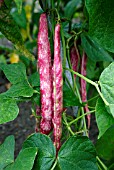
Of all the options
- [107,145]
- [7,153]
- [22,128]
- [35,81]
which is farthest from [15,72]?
[22,128]

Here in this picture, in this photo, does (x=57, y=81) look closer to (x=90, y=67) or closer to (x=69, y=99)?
(x=69, y=99)

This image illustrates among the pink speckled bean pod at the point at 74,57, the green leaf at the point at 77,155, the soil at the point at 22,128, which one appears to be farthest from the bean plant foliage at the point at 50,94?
the soil at the point at 22,128

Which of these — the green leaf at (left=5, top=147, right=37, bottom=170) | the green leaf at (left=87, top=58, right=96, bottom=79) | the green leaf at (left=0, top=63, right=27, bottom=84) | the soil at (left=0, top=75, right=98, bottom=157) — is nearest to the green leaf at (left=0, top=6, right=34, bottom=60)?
the green leaf at (left=0, top=63, right=27, bottom=84)

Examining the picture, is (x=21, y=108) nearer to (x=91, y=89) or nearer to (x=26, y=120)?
(x=26, y=120)

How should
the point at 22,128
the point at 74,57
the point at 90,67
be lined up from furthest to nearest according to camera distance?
the point at 22,128, the point at 90,67, the point at 74,57

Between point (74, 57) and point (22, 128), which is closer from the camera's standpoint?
point (74, 57)

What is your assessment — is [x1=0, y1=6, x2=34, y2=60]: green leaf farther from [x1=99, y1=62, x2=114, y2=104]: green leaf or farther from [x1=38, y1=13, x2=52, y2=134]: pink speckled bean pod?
[x1=99, y1=62, x2=114, y2=104]: green leaf

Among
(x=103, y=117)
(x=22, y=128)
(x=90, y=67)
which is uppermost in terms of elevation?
(x=90, y=67)
